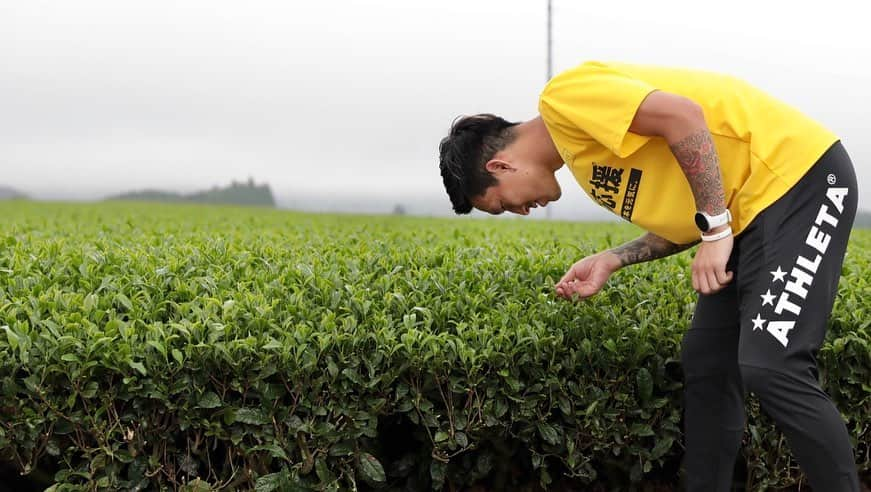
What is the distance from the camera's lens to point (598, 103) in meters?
2.56

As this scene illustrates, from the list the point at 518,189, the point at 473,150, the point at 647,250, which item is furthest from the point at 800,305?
the point at 473,150

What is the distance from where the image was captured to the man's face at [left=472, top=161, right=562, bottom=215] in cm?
293

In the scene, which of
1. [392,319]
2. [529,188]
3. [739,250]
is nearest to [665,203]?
[739,250]

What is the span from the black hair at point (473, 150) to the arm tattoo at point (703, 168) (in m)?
0.67

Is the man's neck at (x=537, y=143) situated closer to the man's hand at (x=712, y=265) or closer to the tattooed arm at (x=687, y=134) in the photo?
the tattooed arm at (x=687, y=134)

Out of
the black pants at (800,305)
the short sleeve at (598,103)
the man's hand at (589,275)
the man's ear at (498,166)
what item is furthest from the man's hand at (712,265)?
the man's ear at (498,166)

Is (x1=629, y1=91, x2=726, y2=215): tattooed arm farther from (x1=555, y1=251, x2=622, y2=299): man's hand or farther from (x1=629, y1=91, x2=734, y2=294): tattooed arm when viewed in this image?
(x1=555, y1=251, x2=622, y2=299): man's hand

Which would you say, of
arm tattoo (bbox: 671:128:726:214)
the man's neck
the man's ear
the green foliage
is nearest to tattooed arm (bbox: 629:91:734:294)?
arm tattoo (bbox: 671:128:726:214)

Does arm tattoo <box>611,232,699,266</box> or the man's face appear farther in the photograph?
arm tattoo <box>611,232,699,266</box>

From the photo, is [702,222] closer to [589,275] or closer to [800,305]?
[800,305]

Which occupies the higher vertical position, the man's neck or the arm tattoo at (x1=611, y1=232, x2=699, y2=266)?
the man's neck

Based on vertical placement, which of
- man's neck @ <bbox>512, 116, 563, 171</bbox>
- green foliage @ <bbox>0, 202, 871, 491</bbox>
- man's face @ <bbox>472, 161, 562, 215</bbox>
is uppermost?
man's neck @ <bbox>512, 116, 563, 171</bbox>

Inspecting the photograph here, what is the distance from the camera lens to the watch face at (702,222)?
2562 millimetres

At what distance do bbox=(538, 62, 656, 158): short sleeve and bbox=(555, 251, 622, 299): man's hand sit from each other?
25.8 inches
